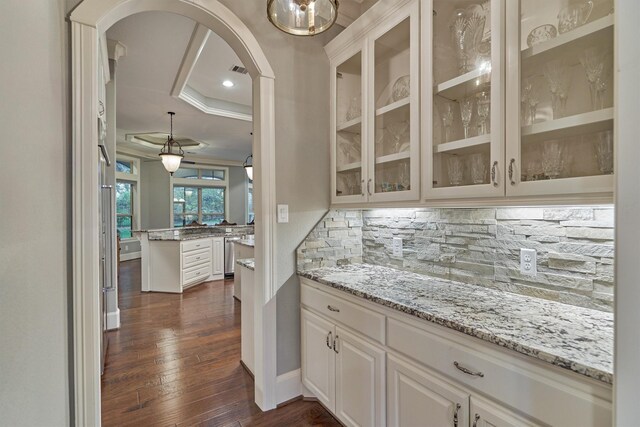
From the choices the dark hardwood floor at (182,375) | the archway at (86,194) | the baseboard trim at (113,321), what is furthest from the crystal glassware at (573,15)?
the baseboard trim at (113,321)

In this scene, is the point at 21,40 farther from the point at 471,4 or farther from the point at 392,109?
the point at 471,4

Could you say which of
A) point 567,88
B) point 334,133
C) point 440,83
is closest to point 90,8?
point 334,133

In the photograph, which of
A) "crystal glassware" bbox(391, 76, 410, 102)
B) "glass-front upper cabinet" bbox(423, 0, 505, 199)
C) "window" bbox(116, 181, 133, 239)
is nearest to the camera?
"glass-front upper cabinet" bbox(423, 0, 505, 199)

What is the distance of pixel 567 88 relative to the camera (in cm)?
115

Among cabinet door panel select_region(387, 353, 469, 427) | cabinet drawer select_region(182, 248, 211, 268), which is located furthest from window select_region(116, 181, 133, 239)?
cabinet door panel select_region(387, 353, 469, 427)

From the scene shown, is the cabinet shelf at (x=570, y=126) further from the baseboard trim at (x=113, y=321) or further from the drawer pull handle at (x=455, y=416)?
the baseboard trim at (x=113, y=321)

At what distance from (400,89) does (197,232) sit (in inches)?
211

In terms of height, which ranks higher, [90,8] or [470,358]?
[90,8]

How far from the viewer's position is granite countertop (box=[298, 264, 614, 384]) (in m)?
0.90

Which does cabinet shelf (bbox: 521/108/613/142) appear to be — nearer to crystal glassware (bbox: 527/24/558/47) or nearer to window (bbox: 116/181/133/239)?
crystal glassware (bbox: 527/24/558/47)

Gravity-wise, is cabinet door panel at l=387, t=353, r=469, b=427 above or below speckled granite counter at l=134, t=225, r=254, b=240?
below

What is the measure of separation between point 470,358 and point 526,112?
38.4 inches

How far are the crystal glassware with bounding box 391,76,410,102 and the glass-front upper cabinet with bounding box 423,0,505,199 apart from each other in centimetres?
17

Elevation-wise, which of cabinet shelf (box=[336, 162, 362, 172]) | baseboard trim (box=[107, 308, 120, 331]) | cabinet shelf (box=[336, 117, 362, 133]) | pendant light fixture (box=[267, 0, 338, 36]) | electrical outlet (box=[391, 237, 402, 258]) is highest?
pendant light fixture (box=[267, 0, 338, 36])
